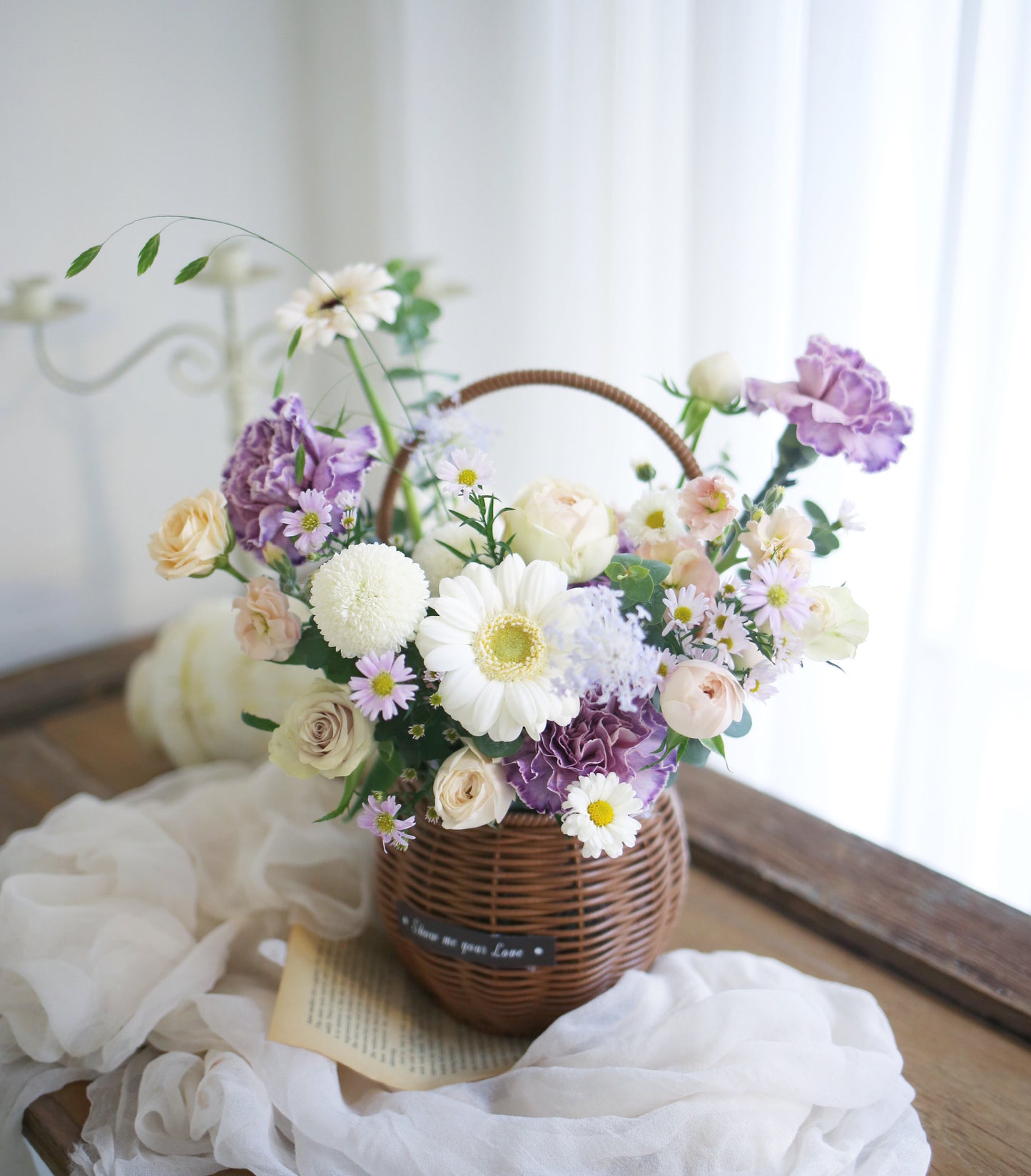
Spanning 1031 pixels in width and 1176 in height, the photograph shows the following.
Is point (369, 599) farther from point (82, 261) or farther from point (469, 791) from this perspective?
point (82, 261)

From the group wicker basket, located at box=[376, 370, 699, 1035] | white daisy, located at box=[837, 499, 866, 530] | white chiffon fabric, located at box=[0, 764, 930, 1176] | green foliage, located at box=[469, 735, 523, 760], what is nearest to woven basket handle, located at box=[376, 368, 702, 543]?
wicker basket, located at box=[376, 370, 699, 1035]

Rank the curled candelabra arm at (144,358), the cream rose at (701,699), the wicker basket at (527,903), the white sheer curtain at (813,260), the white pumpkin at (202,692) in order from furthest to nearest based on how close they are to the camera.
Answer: the curled candelabra arm at (144,358) → the white pumpkin at (202,692) → the white sheer curtain at (813,260) → the wicker basket at (527,903) → the cream rose at (701,699)

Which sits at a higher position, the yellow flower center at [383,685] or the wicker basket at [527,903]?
the yellow flower center at [383,685]

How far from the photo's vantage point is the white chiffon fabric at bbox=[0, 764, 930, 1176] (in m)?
0.58

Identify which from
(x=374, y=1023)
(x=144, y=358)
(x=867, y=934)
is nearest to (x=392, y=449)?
(x=374, y=1023)

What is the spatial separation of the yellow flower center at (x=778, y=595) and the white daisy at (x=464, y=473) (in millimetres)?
176

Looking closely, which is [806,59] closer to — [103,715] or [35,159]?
[35,159]

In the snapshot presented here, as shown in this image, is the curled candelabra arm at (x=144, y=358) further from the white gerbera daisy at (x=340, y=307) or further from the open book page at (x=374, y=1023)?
the open book page at (x=374, y=1023)

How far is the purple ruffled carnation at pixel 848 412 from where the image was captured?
0.60 meters

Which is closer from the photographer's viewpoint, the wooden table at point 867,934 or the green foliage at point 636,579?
the green foliage at point 636,579

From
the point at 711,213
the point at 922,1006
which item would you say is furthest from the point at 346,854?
the point at 711,213

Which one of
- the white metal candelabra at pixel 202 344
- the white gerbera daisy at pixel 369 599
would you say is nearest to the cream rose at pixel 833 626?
the white gerbera daisy at pixel 369 599

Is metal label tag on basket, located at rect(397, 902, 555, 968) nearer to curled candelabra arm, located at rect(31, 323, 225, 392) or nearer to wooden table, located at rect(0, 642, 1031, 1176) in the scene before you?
wooden table, located at rect(0, 642, 1031, 1176)

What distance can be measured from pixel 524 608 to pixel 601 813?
0.12m
